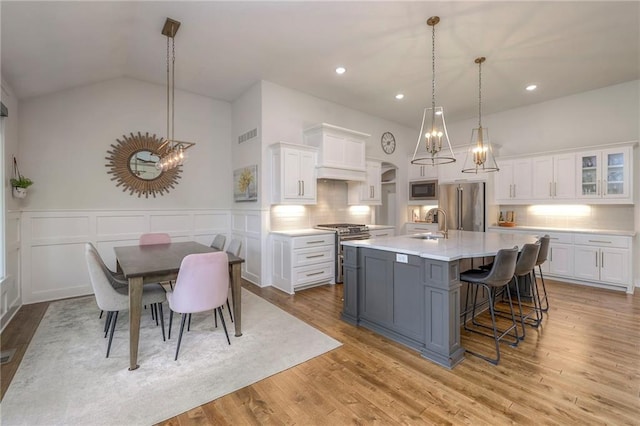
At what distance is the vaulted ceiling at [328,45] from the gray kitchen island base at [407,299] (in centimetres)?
258

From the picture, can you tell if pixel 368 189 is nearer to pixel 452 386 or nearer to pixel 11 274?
pixel 452 386

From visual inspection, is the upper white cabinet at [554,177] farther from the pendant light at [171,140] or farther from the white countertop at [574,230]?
the pendant light at [171,140]

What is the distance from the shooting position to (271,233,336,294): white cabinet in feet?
14.6

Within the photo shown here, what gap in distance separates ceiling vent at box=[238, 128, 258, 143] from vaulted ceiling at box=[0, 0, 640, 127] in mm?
782

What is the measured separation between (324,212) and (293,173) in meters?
1.32

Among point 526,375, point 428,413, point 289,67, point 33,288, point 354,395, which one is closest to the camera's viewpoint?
point 428,413

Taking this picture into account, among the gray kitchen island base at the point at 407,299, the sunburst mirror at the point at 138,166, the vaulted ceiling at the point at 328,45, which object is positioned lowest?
the gray kitchen island base at the point at 407,299

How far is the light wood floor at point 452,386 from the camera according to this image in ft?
6.07

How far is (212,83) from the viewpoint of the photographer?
484cm

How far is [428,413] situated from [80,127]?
560 centimetres

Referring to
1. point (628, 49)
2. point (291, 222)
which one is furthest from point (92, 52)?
point (628, 49)

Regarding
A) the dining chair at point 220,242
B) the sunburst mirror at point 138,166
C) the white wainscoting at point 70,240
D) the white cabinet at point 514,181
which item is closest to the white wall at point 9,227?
the white wainscoting at point 70,240

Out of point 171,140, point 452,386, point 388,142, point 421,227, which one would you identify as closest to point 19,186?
point 171,140

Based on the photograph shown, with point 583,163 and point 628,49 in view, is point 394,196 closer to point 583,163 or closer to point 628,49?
point 583,163
